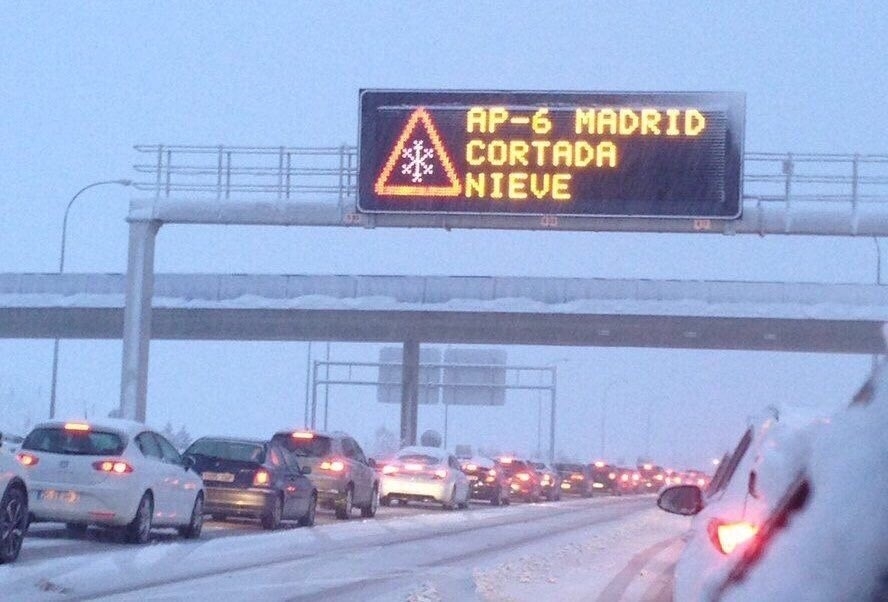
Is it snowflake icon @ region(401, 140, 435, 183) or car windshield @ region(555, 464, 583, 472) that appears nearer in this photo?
snowflake icon @ region(401, 140, 435, 183)

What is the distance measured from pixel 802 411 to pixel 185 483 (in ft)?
45.0

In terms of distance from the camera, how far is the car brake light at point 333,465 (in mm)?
29219

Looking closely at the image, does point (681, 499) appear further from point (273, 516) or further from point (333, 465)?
point (333, 465)

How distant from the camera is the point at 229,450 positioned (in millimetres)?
24547

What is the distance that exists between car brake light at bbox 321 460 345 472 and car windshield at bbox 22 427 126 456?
1020 cm

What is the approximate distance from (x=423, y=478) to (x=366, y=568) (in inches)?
749

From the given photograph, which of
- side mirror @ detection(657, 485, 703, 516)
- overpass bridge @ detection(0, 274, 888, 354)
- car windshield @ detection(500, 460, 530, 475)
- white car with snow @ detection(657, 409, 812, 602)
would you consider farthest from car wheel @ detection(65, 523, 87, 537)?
car windshield @ detection(500, 460, 530, 475)

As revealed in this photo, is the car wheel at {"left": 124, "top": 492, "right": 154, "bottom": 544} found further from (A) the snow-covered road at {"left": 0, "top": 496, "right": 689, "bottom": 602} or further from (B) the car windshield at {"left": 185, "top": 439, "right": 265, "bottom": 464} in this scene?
(B) the car windshield at {"left": 185, "top": 439, "right": 265, "bottom": 464}

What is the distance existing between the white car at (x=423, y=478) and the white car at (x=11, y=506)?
20.7 meters

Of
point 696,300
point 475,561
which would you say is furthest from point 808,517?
point 696,300

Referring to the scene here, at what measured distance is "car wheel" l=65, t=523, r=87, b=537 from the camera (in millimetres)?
20156

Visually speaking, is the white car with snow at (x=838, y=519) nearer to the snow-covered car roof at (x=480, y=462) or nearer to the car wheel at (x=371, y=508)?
the car wheel at (x=371, y=508)

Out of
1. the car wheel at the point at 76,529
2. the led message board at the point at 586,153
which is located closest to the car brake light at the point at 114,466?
the car wheel at the point at 76,529

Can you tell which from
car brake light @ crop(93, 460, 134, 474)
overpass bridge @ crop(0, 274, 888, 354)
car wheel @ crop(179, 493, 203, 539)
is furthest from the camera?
overpass bridge @ crop(0, 274, 888, 354)
